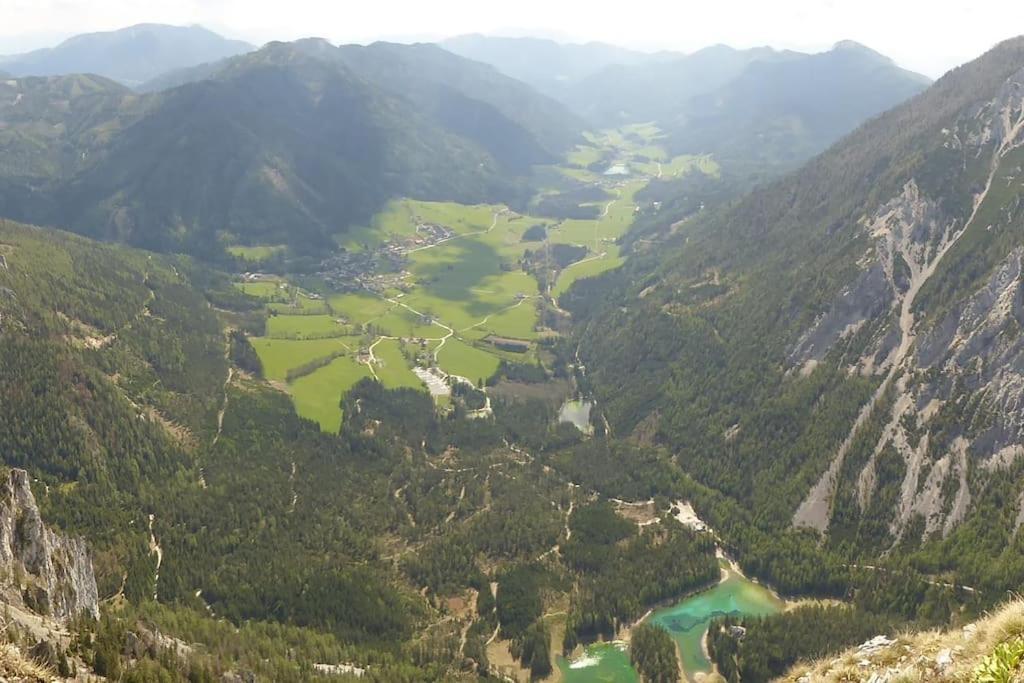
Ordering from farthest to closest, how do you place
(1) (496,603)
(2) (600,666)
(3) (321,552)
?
(3) (321,552) < (1) (496,603) < (2) (600,666)

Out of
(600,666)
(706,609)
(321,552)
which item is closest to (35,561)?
(321,552)

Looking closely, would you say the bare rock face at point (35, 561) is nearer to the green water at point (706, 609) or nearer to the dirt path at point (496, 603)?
the dirt path at point (496, 603)

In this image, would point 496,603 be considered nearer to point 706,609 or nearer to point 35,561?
point 706,609

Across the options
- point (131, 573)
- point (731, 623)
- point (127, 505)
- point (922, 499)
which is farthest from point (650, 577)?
point (127, 505)

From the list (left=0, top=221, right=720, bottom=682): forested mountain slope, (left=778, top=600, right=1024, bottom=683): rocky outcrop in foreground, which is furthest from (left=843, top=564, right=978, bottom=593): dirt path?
(left=778, top=600, right=1024, bottom=683): rocky outcrop in foreground

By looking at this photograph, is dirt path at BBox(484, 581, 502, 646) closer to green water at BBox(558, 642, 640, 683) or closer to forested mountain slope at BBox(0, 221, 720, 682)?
forested mountain slope at BBox(0, 221, 720, 682)

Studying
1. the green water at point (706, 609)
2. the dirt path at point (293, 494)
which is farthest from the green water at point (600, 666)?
the dirt path at point (293, 494)
